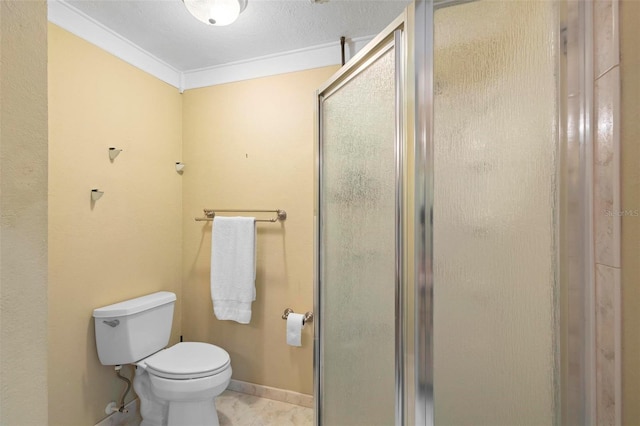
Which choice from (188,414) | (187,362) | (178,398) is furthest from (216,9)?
(188,414)

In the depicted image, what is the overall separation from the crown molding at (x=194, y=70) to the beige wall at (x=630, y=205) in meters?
1.35

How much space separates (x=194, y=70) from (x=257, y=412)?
231cm

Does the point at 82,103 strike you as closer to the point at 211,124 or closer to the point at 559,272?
the point at 211,124

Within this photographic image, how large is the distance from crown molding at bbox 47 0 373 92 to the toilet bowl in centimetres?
174

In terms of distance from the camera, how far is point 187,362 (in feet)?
5.19

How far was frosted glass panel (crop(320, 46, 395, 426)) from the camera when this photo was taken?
0.96 meters

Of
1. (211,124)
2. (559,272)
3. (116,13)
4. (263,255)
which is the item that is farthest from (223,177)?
(559,272)

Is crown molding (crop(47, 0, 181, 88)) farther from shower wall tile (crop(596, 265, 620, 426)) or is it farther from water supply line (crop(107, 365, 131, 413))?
shower wall tile (crop(596, 265, 620, 426))

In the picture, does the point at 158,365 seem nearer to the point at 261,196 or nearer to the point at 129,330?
the point at 129,330

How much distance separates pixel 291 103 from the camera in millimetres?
1896

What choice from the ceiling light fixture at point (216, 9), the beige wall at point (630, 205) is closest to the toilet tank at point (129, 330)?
the ceiling light fixture at point (216, 9)

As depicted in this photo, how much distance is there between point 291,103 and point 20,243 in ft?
5.28

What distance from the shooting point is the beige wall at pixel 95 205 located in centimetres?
142

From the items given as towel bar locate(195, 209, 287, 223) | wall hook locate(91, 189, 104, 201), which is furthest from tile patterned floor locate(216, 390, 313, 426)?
wall hook locate(91, 189, 104, 201)
